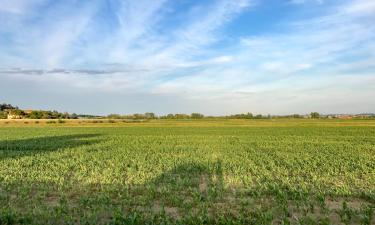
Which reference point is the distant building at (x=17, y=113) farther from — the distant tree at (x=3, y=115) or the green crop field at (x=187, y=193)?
the green crop field at (x=187, y=193)

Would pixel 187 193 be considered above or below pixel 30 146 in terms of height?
below

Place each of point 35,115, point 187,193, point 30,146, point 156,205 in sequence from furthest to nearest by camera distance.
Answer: point 35,115 → point 30,146 → point 187,193 → point 156,205

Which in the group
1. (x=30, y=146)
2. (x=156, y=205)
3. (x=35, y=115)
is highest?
(x=35, y=115)

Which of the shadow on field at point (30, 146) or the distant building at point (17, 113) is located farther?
the distant building at point (17, 113)

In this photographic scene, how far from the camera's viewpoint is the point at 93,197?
11711mm

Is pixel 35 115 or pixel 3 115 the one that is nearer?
pixel 3 115

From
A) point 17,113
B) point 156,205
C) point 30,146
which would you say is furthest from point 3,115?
point 156,205

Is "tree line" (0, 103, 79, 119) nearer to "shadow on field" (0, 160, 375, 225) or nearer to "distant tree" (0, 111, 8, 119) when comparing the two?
"distant tree" (0, 111, 8, 119)

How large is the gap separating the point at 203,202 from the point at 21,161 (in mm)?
14312

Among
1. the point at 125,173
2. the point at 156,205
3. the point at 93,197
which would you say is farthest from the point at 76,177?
the point at 156,205

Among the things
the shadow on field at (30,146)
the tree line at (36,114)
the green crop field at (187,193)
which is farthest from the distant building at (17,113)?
the green crop field at (187,193)

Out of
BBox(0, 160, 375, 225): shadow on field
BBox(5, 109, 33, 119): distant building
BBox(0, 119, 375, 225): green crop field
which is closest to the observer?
BBox(0, 160, 375, 225): shadow on field

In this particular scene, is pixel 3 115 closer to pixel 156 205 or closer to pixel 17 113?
pixel 17 113

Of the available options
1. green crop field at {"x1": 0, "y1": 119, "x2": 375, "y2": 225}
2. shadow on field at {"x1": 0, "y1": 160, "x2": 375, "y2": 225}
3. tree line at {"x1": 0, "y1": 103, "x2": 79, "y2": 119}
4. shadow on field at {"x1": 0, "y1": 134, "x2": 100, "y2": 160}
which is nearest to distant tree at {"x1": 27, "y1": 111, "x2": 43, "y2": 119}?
tree line at {"x1": 0, "y1": 103, "x2": 79, "y2": 119}
